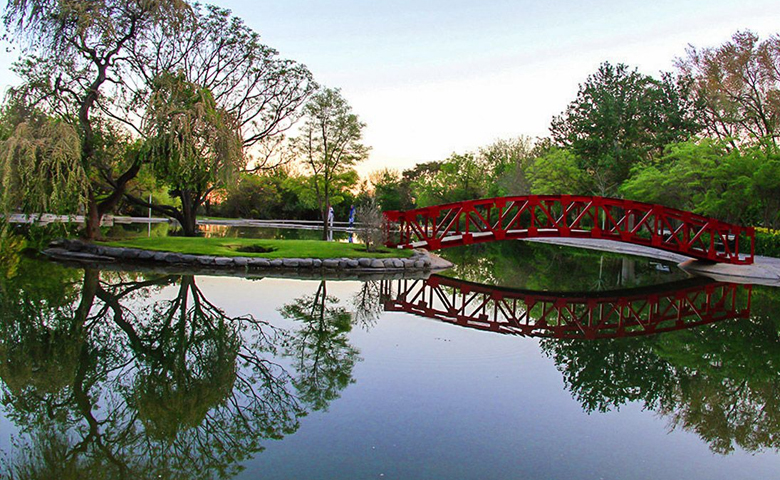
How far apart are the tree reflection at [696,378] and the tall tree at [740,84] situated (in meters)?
21.8

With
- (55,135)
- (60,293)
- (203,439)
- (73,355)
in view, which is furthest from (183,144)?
(203,439)

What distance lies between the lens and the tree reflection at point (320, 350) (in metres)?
5.47

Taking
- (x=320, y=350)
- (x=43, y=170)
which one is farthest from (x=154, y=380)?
(x=43, y=170)

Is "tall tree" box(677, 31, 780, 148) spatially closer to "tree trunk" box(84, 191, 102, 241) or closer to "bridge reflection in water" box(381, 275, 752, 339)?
"bridge reflection in water" box(381, 275, 752, 339)

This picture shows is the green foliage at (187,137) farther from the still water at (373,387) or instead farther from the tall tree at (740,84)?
the tall tree at (740,84)

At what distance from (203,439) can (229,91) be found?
67.0 ft

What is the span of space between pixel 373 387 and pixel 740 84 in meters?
30.2

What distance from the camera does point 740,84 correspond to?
91.1ft

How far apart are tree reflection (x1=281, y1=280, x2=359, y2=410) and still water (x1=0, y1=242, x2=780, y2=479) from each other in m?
0.04

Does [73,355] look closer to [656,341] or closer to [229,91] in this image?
[656,341]

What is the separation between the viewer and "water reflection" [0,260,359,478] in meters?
3.93

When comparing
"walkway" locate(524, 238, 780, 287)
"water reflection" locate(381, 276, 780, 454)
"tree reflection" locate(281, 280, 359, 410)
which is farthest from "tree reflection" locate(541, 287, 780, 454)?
"walkway" locate(524, 238, 780, 287)

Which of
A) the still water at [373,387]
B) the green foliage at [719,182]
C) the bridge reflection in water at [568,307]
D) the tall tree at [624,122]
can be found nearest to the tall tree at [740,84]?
the tall tree at [624,122]

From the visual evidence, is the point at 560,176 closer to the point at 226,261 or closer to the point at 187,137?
the point at 187,137
